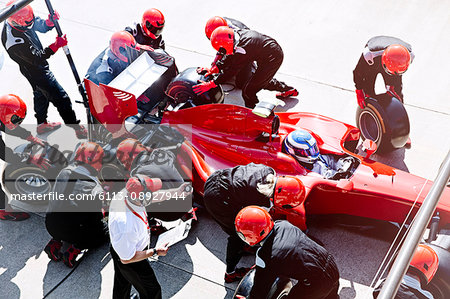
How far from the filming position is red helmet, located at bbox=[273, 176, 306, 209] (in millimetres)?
4629

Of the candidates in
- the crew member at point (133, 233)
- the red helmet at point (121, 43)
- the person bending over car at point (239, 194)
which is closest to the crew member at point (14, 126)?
the red helmet at point (121, 43)

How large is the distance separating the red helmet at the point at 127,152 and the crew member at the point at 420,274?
9.65 ft

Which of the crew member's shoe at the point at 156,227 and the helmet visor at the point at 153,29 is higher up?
the helmet visor at the point at 153,29

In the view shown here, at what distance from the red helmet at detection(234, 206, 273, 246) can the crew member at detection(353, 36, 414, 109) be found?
274cm

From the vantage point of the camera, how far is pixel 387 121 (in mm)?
6090

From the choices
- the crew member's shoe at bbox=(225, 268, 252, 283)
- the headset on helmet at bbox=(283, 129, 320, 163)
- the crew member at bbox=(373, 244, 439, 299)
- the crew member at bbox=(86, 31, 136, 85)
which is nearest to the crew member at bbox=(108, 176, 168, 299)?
the crew member's shoe at bbox=(225, 268, 252, 283)

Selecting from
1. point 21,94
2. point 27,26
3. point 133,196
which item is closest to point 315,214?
point 133,196

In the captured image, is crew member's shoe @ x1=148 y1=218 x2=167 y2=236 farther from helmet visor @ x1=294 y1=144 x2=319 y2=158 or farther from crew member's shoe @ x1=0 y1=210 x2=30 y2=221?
helmet visor @ x1=294 y1=144 x2=319 y2=158

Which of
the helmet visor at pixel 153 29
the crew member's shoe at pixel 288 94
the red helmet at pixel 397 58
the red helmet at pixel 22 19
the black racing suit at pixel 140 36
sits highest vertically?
the red helmet at pixel 397 58

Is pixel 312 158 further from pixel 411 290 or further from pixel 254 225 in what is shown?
pixel 411 290

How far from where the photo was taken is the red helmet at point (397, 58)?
5.71 metres

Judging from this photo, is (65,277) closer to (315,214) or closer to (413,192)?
(315,214)

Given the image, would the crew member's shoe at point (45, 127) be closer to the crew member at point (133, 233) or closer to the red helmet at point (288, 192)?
the crew member at point (133, 233)

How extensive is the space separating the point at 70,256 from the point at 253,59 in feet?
11.6
